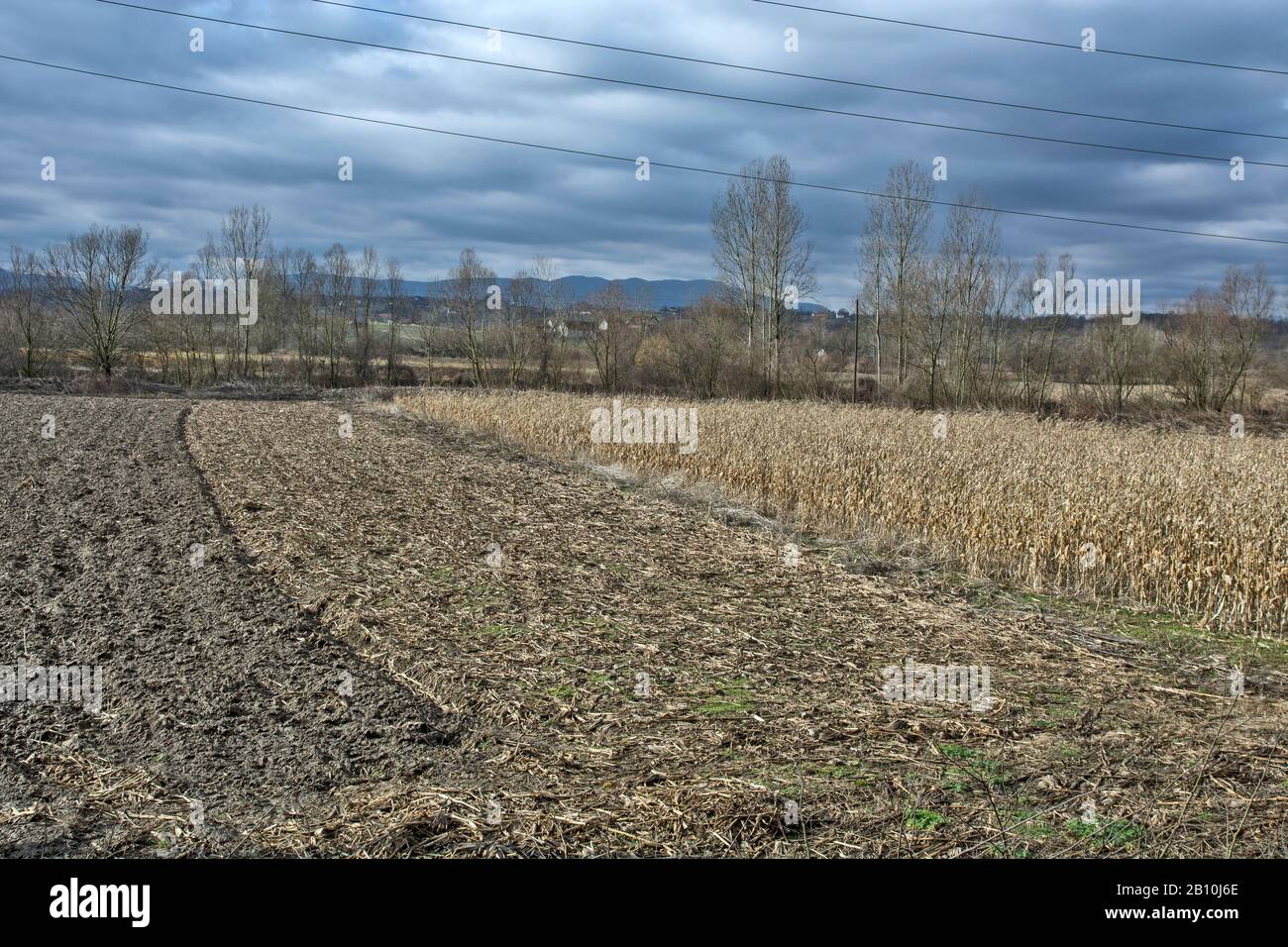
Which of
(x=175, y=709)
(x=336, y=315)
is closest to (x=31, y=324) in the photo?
(x=336, y=315)

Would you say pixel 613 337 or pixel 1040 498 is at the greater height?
pixel 613 337

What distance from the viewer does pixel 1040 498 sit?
11.8m

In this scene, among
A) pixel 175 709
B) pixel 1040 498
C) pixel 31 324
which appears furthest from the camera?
pixel 31 324

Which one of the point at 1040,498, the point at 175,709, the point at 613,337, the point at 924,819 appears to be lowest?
the point at 924,819

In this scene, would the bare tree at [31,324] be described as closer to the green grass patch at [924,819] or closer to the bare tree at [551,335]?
the bare tree at [551,335]

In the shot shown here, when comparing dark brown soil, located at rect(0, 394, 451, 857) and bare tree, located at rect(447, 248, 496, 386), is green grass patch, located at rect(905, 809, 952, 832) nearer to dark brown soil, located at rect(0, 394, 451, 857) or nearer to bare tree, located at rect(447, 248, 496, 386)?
dark brown soil, located at rect(0, 394, 451, 857)

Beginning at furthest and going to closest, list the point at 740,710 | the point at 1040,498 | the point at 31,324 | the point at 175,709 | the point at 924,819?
the point at 31,324 < the point at 1040,498 < the point at 740,710 < the point at 175,709 < the point at 924,819

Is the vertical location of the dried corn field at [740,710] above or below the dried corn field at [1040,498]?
below

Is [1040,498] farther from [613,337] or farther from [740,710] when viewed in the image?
[613,337]

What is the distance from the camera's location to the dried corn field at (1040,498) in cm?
909

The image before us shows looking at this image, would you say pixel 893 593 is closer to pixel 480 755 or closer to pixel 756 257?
pixel 480 755

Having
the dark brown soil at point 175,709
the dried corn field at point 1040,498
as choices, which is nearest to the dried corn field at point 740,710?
the dark brown soil at point 175,709

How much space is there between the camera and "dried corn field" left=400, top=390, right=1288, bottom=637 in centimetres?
909
